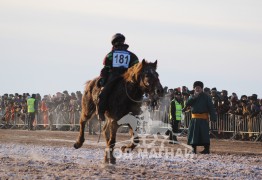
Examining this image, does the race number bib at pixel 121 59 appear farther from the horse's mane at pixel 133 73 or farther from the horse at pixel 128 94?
the horse's mane at pixel 133 73

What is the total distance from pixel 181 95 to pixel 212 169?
46.2 ft

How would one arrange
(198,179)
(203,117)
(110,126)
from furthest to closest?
(203,117), (110,126), (198,179)

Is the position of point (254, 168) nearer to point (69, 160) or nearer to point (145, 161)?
point (145, 161)

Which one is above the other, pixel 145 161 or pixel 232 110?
pixel 232 110

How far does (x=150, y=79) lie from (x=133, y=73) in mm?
741

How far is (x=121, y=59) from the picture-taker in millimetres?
14344

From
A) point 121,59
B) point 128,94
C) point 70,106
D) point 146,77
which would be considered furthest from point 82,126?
point 70,106

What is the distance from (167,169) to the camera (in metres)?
12.3

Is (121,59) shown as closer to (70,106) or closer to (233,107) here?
(233,107)

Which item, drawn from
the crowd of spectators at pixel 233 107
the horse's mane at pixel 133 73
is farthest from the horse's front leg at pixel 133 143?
the crowd of spectators at pixel 233 107

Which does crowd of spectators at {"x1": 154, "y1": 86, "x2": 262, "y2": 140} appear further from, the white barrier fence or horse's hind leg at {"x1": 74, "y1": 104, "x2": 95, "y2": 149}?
horse's hind leg at {"x1": 74, "y1": 104, "x2": 95, "y2": 149}

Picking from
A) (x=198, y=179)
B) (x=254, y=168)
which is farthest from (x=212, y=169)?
(x=198, y=179)

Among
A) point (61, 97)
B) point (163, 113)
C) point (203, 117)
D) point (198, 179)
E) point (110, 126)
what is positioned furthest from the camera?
point (61, 97)

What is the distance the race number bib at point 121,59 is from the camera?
46.7 feet
